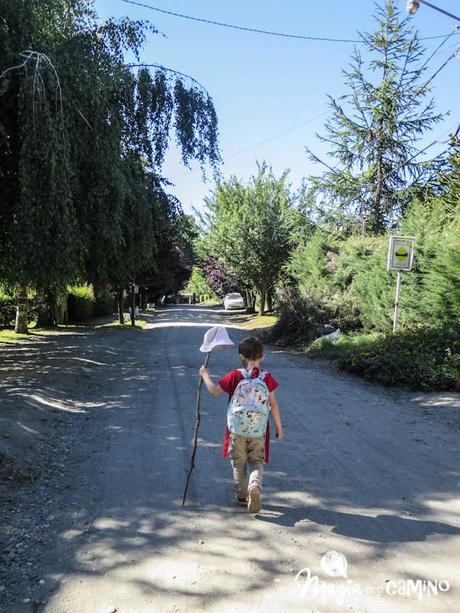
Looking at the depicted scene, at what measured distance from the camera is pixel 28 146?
748cm

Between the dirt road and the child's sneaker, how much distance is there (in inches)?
3.7

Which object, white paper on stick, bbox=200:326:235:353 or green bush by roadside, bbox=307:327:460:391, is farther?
green bush by roadside, bbox=307:327:460:391

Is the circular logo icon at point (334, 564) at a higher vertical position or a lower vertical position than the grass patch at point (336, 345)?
lower

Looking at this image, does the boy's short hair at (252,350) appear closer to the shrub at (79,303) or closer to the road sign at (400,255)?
the road sign at (400,255)

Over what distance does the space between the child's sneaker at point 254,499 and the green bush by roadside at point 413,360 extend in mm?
5989

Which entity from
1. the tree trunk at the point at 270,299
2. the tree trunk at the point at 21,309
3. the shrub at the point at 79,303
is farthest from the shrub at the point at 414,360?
the tree trunk at the point at 270,299

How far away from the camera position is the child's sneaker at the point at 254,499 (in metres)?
3.94

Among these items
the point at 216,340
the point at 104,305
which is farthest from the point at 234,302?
the point at 216,340

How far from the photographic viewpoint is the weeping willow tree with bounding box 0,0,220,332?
299 inches

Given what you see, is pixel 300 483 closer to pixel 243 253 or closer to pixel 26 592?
pixel 26 592

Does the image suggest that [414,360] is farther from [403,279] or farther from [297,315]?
[297,315]

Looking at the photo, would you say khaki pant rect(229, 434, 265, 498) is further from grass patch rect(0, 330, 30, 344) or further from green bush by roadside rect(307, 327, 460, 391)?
grass patch rect(0, 330, 30, 344)

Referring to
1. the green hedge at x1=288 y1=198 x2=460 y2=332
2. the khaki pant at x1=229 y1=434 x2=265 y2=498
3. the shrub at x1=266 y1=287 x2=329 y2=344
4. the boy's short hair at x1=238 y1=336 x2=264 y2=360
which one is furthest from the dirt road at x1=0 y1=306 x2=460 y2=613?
the shrub at x1=266 y1=287 x2=329 y2=344

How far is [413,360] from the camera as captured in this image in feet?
31.9
